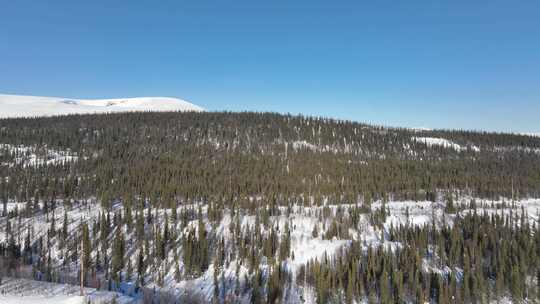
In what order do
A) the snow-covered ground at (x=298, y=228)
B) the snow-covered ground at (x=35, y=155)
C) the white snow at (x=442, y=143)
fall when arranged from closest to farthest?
the snow-covered ground at (x=298, y=228), the snow-covered ground at (x=35, y=155), the white snow at (x=442, y=143)

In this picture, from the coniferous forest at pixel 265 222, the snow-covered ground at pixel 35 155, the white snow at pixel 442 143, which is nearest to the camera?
the coniferous forest at pixel 265 222

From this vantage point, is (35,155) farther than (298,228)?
Yes

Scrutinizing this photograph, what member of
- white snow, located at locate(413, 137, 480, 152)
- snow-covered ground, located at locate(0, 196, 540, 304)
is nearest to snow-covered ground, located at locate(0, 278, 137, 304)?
snow-covered ground, located at locate(0, 196, 540, 304)

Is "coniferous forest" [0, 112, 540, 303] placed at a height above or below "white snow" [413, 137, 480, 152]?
below

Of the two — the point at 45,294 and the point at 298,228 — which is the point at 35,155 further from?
the point at 45,294

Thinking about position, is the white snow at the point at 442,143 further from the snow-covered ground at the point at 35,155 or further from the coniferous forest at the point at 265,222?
the snow-covered ground at the point at 35,155

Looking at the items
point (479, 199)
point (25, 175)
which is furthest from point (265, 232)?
point (25, 175)

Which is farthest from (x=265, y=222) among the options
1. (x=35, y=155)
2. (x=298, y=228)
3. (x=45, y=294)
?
(x=35, y=155)

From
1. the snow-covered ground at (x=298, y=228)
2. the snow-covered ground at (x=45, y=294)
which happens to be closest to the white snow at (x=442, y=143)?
the snow-covered ground at (x=298, y=228)

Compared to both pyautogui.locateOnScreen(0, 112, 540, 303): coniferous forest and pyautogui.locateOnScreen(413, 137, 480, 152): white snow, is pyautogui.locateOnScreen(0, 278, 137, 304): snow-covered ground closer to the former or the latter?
pyautogui.locateOnScreen(0, 112, 540, 303): coniferous forest
